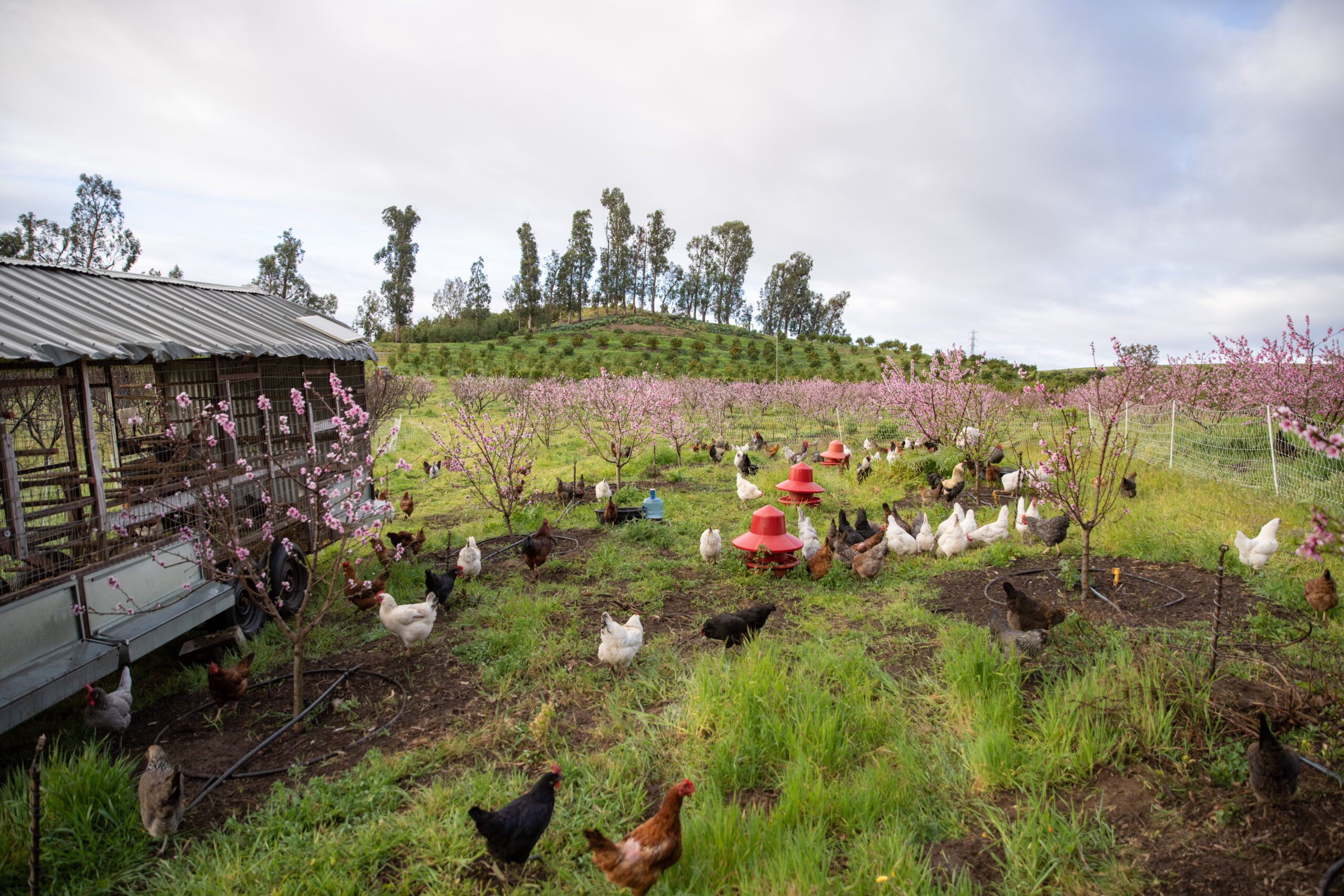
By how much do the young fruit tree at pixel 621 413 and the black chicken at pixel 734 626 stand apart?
6.08 m

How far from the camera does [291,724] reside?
149 inches

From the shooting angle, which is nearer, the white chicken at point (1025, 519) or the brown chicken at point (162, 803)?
the brown chicken at point (162, 803)

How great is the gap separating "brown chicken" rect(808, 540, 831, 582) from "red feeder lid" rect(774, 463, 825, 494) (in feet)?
6.19

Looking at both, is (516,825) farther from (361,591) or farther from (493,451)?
(493,451)

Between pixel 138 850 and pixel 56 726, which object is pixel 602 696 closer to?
pixel 138 850

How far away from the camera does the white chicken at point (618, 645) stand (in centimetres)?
453

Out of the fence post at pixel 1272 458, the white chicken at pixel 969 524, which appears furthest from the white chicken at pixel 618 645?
the fence post at pixel 1272 458

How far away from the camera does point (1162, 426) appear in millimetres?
12703

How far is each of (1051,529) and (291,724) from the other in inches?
280

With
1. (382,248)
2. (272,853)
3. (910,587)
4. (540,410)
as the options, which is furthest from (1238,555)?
(382,248)

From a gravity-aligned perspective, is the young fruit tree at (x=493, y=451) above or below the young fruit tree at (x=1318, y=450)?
below

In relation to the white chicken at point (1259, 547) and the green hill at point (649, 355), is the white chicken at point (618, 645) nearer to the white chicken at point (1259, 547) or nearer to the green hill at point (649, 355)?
the white chicken at point (1259, 547)

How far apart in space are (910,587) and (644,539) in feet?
11.0

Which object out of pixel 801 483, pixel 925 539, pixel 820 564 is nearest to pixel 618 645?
pixel 820 564
